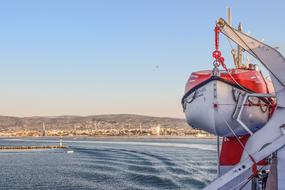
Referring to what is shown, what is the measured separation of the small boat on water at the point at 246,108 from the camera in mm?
11755

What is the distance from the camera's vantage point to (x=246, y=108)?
1345cm

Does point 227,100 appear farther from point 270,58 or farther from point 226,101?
point 270,58

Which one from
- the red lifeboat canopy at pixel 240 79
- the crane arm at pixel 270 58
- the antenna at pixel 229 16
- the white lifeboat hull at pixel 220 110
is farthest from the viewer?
the antenna at pixel 229 16

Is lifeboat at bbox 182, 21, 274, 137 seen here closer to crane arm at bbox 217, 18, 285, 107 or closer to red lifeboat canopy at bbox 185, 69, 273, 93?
red lifeboat canopy at bbox 185, 69, 273, 93

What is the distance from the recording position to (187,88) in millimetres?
14703

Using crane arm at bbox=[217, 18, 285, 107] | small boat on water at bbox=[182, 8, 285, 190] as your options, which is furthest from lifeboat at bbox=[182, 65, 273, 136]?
crane arm at bbox=[217, 18, 285, 107]

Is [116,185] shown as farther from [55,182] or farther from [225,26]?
[225,26]

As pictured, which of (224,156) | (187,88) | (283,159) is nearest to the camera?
(283,159)

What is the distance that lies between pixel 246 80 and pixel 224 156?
3538mm

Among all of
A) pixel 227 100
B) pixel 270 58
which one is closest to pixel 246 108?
pixel 227 100

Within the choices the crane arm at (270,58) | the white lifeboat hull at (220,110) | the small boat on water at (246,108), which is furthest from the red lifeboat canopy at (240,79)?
the crane arm at (270,58)

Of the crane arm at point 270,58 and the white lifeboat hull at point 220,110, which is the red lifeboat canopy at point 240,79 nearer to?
the white lifeboat hull at point 220,110

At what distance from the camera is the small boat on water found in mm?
11755

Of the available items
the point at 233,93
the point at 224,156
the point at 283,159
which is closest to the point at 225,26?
the point at 233,93
